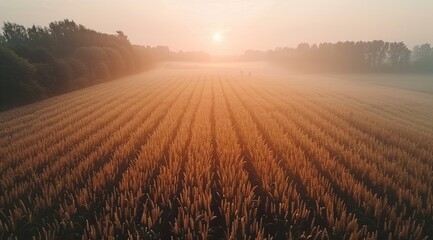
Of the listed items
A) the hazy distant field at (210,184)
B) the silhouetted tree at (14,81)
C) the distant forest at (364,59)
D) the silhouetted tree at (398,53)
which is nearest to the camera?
the hazy distant field at (210,184)

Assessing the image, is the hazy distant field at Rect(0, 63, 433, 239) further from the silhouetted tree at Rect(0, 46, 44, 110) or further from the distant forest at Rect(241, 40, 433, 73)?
the distant forest at Rect(241, 40, 433, 73)

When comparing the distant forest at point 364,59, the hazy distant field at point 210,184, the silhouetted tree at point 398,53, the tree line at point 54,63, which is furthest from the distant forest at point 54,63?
the silhouetted tree at point 398,53

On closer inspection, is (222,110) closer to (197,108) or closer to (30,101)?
(197,108)

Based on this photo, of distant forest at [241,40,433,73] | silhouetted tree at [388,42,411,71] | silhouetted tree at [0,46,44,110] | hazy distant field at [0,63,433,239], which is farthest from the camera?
silhouetted tree at [388,42,411,71]

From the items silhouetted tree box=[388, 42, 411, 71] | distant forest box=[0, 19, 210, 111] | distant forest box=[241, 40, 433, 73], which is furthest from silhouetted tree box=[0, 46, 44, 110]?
silhouetted tree box=[388, 42, 411, 71]

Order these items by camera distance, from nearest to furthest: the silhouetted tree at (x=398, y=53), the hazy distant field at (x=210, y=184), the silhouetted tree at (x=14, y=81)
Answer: the hazy distant field at (x=210, y=184), the silhouetted tree at (x=14, y=81), the silhouetted tree at (x=398, y=53)

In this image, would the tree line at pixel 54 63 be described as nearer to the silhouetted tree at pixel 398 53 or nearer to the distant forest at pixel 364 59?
the distant forest at pixel 364 59

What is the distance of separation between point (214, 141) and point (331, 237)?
24.5 feet

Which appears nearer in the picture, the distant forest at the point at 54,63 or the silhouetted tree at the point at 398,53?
the distant forest at the point at 54,63

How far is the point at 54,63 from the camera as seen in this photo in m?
34.7

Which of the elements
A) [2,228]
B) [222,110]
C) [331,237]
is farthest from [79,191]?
[222,110]

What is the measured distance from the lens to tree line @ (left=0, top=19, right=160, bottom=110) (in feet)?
87.7

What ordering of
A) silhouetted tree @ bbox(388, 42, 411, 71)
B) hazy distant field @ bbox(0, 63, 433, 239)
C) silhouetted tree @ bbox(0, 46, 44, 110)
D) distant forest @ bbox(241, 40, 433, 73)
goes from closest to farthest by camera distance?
hazy distant field @ bbox(0, 63, 433, 239), silhouetted tree @ bbox(0, 46, 44, 110), distant forest @ bbox(241, 40, 433, 73), silhouetted tree @ bbox(388, 42, 411, 71)

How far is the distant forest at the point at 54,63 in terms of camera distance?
26.7 meters
